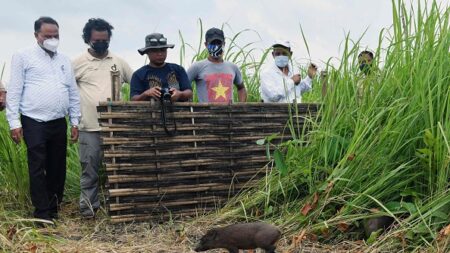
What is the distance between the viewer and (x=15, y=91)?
4.77 m

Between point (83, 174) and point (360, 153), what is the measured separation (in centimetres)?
266

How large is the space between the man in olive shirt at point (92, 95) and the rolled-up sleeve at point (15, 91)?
63 centimetres

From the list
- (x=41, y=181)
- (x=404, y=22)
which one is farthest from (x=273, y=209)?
(x=41, y=181)

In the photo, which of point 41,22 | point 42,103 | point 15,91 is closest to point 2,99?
point 15,91

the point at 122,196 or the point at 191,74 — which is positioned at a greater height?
the point at 191,74

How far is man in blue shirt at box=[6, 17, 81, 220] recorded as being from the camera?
4.82 metres

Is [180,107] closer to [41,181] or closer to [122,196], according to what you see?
[122,196]

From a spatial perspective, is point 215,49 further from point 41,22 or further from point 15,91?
point 15,91

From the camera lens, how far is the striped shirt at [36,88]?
4777mm

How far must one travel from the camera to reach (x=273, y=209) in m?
4.26

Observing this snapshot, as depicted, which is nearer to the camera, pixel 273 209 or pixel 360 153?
pixel 360 153

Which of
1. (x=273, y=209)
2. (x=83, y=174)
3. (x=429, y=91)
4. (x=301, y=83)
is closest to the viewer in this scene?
(x=429, y=91)

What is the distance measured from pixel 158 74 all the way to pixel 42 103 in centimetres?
102

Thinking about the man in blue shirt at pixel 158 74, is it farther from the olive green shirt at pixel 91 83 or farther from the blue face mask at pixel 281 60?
the blue face mask at pixel 281 60
